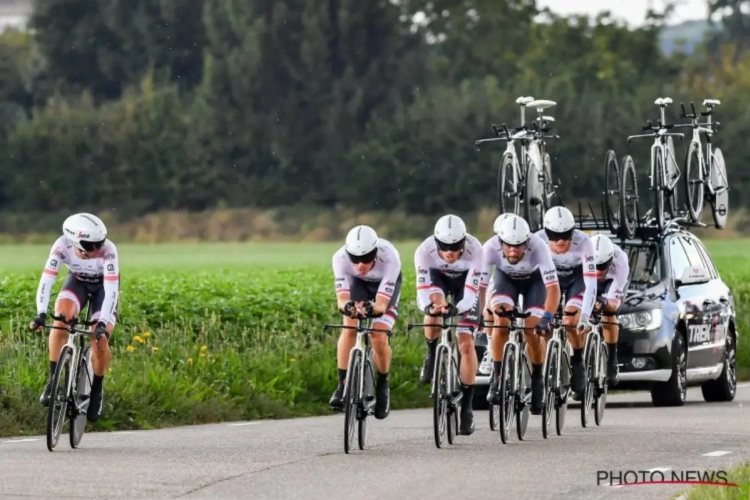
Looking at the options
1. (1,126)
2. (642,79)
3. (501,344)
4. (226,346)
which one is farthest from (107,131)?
(501,344)

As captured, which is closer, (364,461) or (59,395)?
(364,461)

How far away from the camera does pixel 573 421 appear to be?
17969 mm

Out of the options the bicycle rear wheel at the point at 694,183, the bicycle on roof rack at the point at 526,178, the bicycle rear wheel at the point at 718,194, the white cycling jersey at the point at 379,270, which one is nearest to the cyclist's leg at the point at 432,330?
the white cycling jersey at the point at 379,270

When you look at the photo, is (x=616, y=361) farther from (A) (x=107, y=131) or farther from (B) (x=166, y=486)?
(A) (x=107, y=131)

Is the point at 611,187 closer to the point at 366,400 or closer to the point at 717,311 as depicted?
the point at 717,311

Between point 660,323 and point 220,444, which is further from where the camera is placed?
point 660,323

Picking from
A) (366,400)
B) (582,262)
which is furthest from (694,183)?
(366,400)

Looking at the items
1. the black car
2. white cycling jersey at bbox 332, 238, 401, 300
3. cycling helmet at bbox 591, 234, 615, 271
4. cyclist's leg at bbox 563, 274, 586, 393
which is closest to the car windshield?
the black car

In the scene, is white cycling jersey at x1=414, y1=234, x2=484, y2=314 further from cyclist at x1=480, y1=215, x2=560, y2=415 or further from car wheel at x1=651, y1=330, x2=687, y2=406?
car wheel at x1=651, y1=330, x2=687, y2=406

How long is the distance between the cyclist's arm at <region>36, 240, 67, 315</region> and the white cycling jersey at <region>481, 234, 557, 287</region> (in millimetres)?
3282

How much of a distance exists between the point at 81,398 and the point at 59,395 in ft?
1.38

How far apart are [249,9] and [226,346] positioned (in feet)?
218

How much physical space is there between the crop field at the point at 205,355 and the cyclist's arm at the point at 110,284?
6.58 ft

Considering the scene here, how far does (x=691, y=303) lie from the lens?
2014 cm
